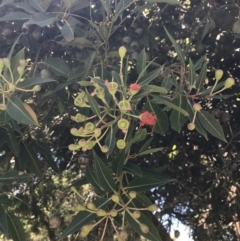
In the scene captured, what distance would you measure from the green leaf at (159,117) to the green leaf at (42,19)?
29 cm

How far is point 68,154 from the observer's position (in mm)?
1754

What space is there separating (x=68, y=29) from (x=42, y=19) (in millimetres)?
63

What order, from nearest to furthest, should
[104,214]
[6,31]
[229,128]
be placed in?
[104,214] < [6,31] < [229,128]

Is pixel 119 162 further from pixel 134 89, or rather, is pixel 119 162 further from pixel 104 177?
pixel 134 89

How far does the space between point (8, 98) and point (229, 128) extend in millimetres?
972

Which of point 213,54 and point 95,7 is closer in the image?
point 95,7

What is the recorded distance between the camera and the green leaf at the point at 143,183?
962 millimetres

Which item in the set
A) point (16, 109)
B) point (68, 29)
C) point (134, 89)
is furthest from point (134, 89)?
point (68, 29)

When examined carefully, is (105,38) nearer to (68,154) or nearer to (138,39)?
(138,39)

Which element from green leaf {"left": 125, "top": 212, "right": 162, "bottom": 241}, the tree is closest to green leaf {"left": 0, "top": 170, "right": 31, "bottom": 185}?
the tree

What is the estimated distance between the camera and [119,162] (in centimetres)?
94

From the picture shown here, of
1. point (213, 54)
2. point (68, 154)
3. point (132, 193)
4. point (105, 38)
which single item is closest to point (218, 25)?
point (213, 54)

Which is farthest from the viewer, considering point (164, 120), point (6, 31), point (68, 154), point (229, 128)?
point (68, 154)

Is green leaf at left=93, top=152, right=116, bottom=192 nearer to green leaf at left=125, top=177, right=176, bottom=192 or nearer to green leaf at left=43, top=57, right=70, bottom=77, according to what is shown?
green leaf at left=125, top=177, right=176, bottom=192
